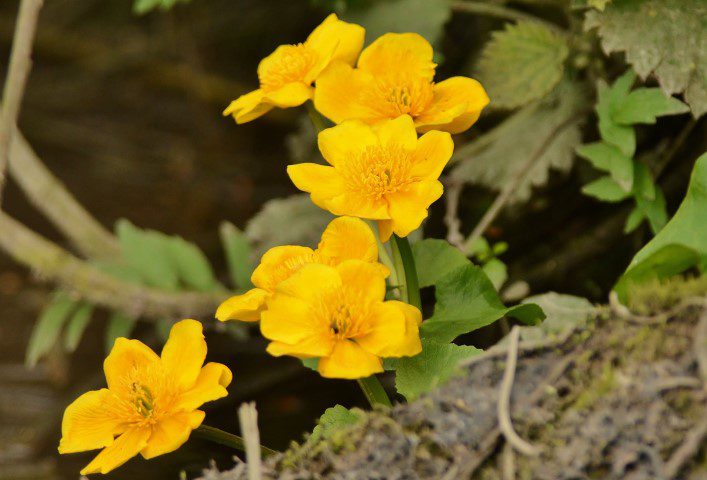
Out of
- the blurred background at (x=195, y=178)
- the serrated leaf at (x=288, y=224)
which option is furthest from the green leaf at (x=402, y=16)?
the serrated leaf at (x=288, y=224)

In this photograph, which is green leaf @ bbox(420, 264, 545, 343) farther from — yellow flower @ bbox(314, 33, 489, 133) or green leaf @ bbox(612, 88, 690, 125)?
green leaf @ bbox(612, 88, 690, 125)

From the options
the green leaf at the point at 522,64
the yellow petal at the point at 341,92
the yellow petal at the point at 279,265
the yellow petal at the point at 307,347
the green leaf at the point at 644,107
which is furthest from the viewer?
the green leaf at the point at 522,64

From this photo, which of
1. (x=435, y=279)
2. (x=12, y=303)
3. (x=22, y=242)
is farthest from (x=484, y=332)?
(x=12, y=303)

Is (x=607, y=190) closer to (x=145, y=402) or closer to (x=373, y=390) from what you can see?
(x=373, y=390)

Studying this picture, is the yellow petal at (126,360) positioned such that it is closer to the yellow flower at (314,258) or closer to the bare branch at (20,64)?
the yellow flower at (314,258)

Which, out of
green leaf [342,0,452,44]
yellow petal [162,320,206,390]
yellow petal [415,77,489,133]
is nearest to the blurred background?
green leaf [342,0,452,44]

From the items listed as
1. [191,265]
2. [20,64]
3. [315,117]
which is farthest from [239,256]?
[315,117]

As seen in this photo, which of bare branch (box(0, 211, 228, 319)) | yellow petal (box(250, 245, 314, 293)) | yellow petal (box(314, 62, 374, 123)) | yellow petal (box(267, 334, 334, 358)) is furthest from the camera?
bare branch (box(0, 211, 228, 319))
